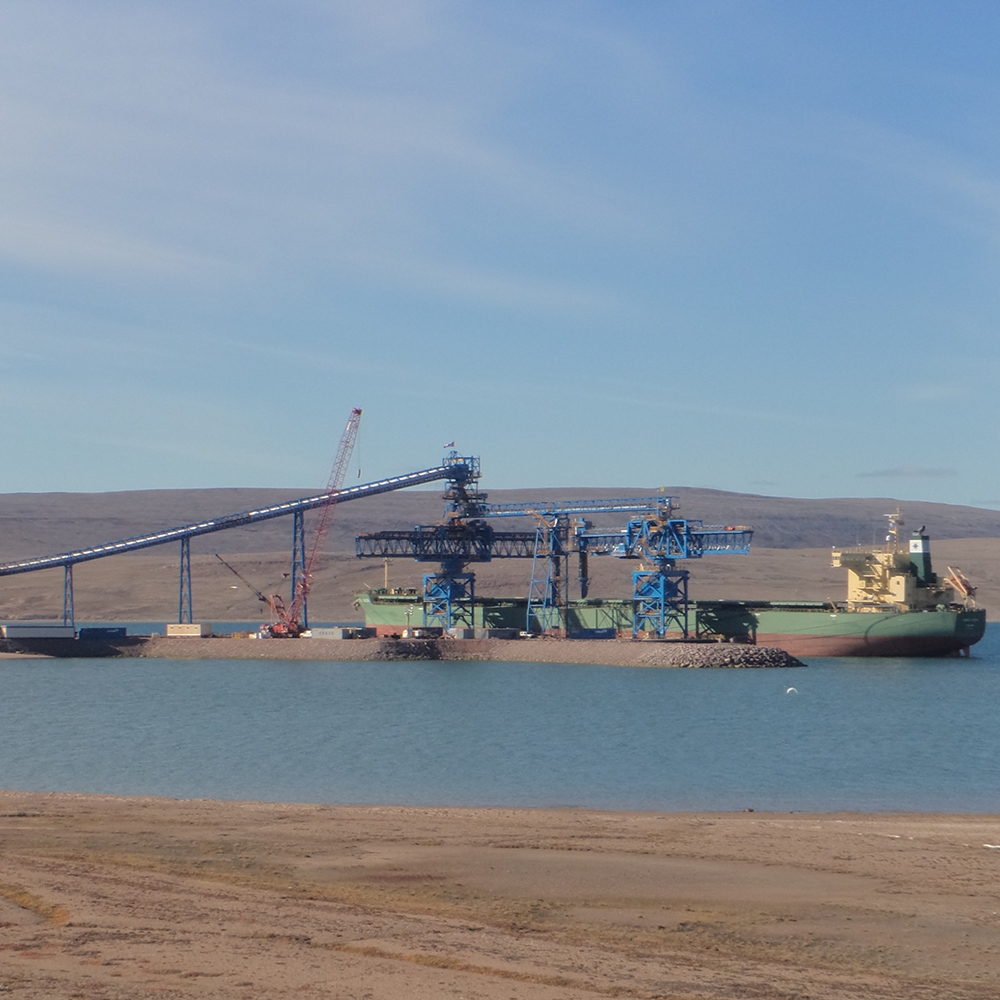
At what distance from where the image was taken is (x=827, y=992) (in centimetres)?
1409

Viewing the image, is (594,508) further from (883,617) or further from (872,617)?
(883,617)

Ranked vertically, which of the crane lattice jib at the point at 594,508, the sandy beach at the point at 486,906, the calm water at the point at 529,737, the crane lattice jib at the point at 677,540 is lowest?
the calm water at the point at 529,737

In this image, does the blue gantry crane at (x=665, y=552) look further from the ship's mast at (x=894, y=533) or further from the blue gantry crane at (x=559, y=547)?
the ship's mast at (x=894, y=533)

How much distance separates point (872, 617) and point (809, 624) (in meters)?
5.00

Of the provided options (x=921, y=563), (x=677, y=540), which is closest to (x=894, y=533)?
(x=921, y=563)

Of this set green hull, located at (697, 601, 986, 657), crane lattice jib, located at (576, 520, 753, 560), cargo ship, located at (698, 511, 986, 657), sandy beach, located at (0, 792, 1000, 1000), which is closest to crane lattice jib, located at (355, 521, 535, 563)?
crane lattice jib, located at (576, 520, 753, 560)

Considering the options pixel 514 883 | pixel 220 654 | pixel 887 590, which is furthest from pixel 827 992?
pixel 220 654

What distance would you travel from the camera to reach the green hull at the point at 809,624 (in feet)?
276

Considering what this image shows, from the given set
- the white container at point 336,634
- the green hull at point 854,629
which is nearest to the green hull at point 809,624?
the green hull at point 854,629

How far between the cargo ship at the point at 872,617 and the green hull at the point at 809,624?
0.23 feet

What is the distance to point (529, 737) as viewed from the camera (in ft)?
150

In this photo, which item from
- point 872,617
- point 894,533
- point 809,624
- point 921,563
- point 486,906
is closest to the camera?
point 486,906

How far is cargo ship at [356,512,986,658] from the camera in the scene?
3317 inches

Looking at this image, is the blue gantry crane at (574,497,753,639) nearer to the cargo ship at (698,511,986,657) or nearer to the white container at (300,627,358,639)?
the cargo ship at (698,511,986,657)
